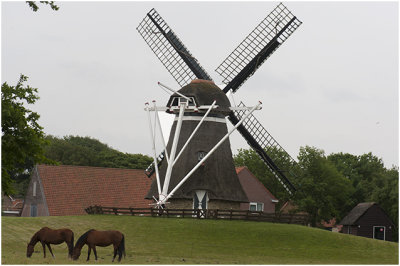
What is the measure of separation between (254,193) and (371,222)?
418 inches

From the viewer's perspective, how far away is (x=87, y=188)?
54562mm

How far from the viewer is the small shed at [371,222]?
6278 centimetres

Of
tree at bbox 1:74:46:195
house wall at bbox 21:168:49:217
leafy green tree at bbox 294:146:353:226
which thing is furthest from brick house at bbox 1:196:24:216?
tree at bbox 1:74:46:195

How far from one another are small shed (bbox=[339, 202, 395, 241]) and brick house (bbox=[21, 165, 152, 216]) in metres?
18.9

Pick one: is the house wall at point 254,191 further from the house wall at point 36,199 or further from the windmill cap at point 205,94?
the windmill cap at point 205,94

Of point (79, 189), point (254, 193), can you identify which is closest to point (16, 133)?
point (79, 189)

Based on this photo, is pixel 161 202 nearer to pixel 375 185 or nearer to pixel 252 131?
Answer: pixel 252 131

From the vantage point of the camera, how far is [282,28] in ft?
156

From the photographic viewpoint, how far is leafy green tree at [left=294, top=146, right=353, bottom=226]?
60125 millimetres

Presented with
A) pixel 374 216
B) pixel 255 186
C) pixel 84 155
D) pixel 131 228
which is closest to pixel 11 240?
pixel 131 228

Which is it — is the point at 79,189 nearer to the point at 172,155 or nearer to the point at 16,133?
the point at 172,155

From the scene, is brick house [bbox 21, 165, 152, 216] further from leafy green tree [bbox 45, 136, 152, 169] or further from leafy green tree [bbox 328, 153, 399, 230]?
leafy green tree [bbox 45, 136, 152, 169]

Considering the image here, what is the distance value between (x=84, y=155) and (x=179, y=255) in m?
55.8

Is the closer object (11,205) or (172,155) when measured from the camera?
(172,155)
